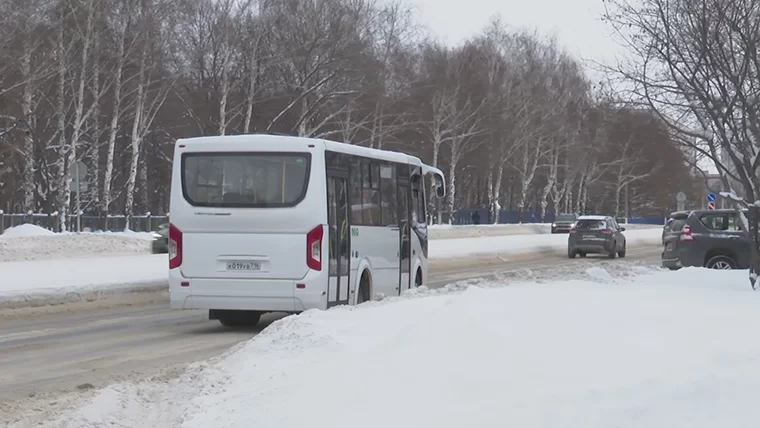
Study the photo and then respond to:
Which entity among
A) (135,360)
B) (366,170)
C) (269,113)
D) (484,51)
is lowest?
(135,360)

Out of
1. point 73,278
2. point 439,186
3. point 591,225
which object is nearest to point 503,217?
point 591,225

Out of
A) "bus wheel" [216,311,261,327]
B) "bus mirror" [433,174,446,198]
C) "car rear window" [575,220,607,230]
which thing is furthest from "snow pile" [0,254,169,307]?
"car rear window" [575,220,607,230]

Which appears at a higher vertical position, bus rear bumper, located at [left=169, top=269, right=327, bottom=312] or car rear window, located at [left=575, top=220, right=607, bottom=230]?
car rear window, located at [left=575, top=220, right=607, bottom=230]

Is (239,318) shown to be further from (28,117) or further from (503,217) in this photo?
(503,217)

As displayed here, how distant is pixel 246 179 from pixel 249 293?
5.32 ft

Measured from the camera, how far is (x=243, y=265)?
1488 cm

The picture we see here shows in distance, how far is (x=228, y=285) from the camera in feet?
48.8

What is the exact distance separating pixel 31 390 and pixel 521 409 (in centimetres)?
511

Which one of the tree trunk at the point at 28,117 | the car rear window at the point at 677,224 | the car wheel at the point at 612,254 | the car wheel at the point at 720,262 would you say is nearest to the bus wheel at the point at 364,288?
the car wheel at the point at 720,262

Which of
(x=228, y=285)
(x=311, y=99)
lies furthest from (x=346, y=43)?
(x=228, y=285)

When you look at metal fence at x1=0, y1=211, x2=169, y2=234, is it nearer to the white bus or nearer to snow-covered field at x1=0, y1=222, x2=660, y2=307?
snow-covered field at x1=0, y1=222, x2=660, y2=307

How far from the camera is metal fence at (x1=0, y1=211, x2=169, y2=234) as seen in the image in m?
44.7

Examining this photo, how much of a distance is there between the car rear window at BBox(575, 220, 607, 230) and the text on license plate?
2897 cm

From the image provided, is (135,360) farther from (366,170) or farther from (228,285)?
(366,170)
